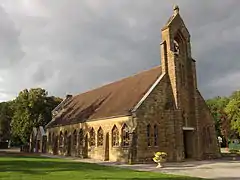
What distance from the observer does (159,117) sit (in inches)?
1227

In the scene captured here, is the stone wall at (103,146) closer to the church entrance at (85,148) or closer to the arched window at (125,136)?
the church entrance at (85,148)

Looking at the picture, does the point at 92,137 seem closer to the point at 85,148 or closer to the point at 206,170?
the point at 85,148

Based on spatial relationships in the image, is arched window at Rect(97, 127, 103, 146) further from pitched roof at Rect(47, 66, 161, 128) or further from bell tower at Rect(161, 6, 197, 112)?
bell tower at Rect(161, 6, 197, 112)

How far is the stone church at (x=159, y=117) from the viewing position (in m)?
30.1

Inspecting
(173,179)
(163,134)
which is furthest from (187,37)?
(173,179)

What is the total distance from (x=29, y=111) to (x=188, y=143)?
38074 mm

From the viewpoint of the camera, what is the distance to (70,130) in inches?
1686

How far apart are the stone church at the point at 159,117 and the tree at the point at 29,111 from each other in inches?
944

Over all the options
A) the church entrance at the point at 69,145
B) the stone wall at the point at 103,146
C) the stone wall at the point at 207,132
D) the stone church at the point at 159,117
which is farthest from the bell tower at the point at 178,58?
the church entrance at the point at 69,145

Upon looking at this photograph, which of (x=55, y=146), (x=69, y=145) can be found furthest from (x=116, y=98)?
(x=55, y=146)

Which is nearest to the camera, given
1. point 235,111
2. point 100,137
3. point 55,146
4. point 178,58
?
point 178,58

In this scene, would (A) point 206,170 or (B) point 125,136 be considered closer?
(A) point 206,170

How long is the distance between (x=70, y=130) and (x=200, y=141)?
1878 cm

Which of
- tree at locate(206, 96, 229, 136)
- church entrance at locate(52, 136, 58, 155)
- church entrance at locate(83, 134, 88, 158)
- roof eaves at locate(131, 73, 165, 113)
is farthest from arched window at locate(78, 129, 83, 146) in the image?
tree at locate(206, 96, 229, 136)
